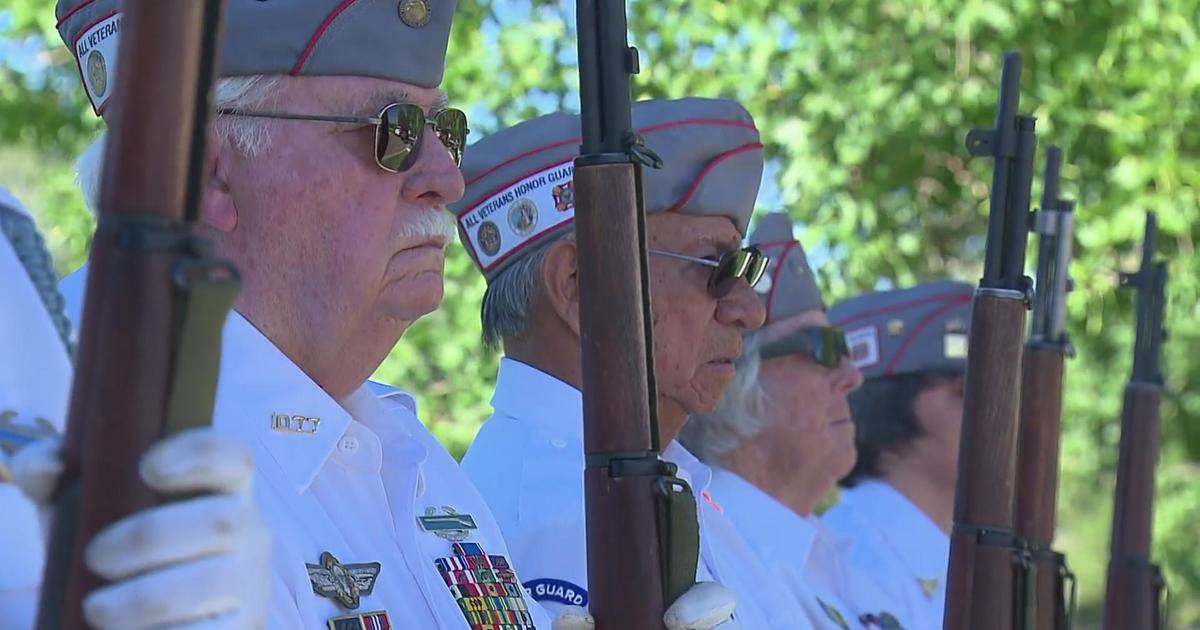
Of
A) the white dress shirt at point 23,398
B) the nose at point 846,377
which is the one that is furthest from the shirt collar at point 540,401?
the white dress shirt at point 23,398

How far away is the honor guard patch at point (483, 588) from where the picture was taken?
274 centimetres

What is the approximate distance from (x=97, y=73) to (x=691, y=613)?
1314 mm

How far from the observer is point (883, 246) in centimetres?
811

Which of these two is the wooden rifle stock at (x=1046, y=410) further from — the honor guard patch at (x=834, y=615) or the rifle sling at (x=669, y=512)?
the rifle sling at (x=669, y=512)

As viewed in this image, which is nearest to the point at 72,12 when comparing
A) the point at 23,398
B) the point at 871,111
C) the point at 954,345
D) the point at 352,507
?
the point at 352,507

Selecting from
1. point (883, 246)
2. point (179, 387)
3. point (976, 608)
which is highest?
point (883, 246)

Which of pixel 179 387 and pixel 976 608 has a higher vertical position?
pixel 976 608

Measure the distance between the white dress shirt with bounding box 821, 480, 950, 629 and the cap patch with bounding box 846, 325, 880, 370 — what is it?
1.38 ft

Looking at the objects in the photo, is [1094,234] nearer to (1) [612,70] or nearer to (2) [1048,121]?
(2) [1048,121]

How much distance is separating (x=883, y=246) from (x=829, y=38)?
3.14ft

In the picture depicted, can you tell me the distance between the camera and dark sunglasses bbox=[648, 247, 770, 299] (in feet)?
12.9

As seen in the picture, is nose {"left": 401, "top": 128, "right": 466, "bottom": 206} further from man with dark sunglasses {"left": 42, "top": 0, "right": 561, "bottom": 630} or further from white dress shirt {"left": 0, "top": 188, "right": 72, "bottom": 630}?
white dress shirt {"left": 0, "top": 188, "right": 72, "bottom": 630}

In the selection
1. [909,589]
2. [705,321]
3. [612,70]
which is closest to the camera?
[612,70]

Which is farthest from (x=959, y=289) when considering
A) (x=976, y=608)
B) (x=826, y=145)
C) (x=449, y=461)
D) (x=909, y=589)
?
(x=449, y=461)
